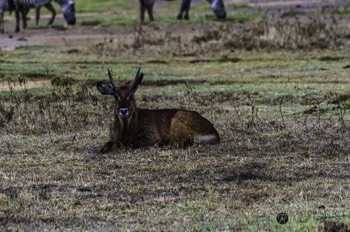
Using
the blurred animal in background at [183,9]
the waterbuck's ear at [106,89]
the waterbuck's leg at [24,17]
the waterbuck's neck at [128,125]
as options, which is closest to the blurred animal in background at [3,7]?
the waterbuck's leg at [24,17]

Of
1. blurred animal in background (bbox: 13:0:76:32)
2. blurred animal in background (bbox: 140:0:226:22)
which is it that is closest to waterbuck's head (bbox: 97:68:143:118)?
blurred animal in background (bbox: 13:0:76:32)

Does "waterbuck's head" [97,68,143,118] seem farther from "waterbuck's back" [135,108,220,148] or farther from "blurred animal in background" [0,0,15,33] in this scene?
"blurred animal in background" [0,0,15,33]

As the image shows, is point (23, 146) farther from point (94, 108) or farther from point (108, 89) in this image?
point (94, 108)

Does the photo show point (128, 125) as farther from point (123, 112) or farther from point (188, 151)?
point (188, 151)

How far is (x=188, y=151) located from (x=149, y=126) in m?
0.67

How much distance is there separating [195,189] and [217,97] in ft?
23.7

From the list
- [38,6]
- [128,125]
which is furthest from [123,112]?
[38,6]

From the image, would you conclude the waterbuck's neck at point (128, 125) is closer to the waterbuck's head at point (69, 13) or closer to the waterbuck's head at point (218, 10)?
the waterbuck's head at point (69, 13)

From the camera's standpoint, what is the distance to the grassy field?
9133mm

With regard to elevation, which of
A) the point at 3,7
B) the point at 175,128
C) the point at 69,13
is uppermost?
the point at 175,128

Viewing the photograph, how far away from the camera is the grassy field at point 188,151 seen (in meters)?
9.13

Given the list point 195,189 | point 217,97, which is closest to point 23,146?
point 195,189

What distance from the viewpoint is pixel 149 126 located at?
1277cm

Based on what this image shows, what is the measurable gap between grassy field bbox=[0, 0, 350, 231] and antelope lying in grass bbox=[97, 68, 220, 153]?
266 millimetres
